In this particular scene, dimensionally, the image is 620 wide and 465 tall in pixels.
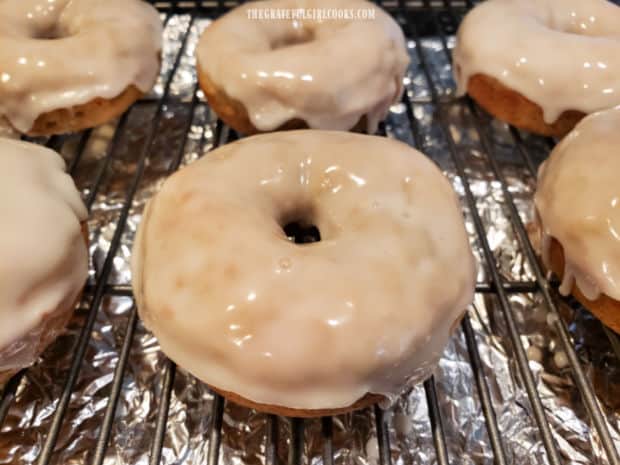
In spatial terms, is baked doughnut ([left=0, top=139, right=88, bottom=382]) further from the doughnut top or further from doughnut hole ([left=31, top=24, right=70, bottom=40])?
the doughnut top

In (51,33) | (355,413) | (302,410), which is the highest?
(51,33)

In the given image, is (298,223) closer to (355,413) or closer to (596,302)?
(355,413)

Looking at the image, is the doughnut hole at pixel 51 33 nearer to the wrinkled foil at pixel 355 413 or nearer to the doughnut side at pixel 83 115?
the doughnut side at pixel 83 115

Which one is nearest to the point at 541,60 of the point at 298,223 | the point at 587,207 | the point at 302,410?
the point at 587,207

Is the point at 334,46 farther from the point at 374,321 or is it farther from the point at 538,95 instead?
the point at 374,321

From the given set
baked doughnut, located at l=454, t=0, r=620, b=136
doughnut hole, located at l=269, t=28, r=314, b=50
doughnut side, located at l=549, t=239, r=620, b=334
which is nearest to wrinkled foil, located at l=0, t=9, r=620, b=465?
doughnut side, located at l=549, t=239, r=620, b=334
